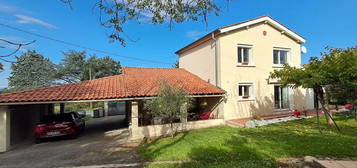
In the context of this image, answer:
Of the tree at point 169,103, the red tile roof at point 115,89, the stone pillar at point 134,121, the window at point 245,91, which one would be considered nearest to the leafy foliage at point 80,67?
the red tile roof at point 115,89

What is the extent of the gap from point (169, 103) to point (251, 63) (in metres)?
9.04

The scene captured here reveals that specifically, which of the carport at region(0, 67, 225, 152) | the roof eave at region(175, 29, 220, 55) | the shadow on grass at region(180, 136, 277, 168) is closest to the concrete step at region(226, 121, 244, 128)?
the carport at region(0, 67, 225, 152)

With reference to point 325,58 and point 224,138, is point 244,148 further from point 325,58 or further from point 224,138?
point 325,58

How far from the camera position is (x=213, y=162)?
6.36m

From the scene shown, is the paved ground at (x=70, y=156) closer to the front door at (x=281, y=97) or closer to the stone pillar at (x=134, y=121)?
the stone pillar at (x=134, y=121)

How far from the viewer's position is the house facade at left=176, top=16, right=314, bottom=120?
14516 mm

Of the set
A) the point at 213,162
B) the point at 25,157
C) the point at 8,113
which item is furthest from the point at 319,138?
the point at 8,113

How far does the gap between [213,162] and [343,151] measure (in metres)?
4.77

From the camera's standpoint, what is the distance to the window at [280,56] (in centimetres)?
1683

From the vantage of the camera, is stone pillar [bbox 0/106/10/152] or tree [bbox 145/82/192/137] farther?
tree [bbox 145/82/192/137]

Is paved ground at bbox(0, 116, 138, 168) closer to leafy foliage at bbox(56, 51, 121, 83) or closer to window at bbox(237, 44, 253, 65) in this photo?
window at bbox(237, 44, 253, 65)

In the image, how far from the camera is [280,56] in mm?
17094

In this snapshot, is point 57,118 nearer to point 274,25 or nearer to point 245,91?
point 245,91

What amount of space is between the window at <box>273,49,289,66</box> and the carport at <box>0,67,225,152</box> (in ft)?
22.9
